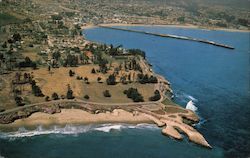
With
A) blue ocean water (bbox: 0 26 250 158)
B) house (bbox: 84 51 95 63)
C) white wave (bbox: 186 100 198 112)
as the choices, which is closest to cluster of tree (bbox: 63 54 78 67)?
house (bbox: 84 51 95 63)

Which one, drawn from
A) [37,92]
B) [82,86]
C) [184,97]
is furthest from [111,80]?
[37,92]

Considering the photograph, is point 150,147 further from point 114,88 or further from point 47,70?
point 47,70

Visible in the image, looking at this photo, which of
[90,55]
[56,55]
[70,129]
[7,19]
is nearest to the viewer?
[70,129]

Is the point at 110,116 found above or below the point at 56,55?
below

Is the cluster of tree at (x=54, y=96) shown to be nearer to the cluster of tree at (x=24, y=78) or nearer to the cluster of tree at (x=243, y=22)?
the cluster of tree at (x=24, y=78)

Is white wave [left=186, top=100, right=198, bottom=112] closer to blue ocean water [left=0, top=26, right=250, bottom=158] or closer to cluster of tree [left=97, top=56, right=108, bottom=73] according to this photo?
blue ocean water [left=0, top=26, right=250, bottom=158]

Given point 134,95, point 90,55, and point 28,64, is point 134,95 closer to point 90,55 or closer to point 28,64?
point 28,64

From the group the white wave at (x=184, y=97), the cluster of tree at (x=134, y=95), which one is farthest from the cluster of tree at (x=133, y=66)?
the cluster of tree at (x=134, y=95)
